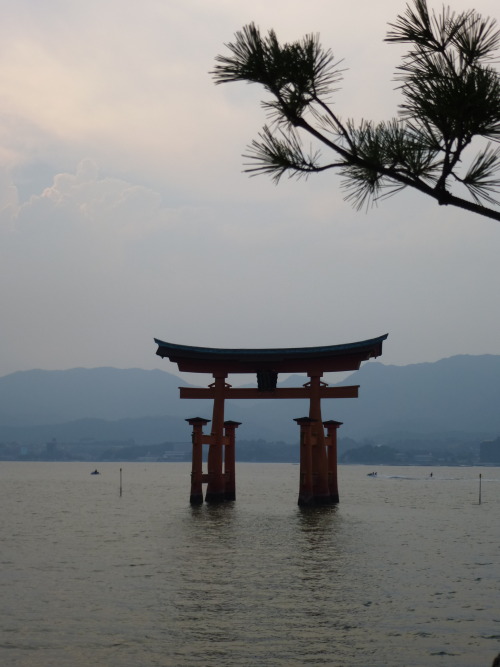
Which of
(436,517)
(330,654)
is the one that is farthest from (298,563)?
(436,517)

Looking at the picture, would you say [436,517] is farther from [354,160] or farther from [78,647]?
[354,160]

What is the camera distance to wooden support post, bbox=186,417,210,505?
35.7 metres

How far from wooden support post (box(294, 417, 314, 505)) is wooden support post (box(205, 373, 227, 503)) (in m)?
3.62

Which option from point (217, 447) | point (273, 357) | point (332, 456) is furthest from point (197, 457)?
point (332, 456)

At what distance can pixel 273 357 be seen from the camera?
35.6 meters

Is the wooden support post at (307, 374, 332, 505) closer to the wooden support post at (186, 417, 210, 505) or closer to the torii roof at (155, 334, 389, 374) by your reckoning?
the torii roof at (155, 334, 389, 374)

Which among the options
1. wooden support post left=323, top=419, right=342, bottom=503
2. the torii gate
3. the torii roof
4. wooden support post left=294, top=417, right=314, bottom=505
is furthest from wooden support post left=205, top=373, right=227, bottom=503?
wooden support post left=323, top=419, right=342, bottom=503

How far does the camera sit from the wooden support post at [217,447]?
36.0 metres

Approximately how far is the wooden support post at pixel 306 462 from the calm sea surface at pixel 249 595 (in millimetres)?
2024

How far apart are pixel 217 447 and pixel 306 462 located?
4.14 meters

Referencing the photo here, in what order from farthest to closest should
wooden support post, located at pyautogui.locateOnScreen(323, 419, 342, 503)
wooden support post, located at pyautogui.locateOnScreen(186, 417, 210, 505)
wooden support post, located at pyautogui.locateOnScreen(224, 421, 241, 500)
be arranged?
wooden support post, located at pyautogui.locateOnScreen(224, 421, 241, 500), wooden support post, located at pyautogui.locateOnScreen(323, 419, 342, 503), wooden support post, located at pyautogui.locateOnScreen(186, 417, 210, 505)

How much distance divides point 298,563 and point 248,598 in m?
5.45

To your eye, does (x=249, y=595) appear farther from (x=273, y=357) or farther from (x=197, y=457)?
(x=273, y=357)

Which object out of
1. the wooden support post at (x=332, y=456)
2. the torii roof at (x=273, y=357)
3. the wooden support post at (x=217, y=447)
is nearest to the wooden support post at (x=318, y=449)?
the torii roof at (x=273, y=357)
